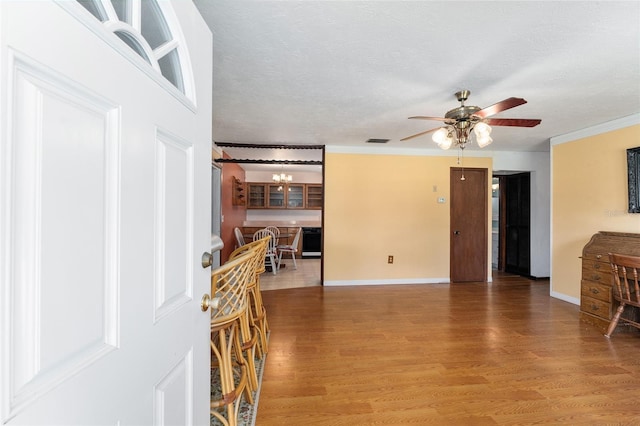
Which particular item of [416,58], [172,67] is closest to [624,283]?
[416,58]

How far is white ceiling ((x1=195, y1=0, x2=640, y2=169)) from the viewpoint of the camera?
1568 mm

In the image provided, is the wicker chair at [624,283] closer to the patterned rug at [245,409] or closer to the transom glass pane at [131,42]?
the patterned rug at [245,409]

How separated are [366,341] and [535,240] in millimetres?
4362

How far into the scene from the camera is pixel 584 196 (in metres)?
3.73

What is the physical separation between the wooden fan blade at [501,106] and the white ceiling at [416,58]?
269mm

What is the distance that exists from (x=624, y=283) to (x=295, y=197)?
20.3 ft

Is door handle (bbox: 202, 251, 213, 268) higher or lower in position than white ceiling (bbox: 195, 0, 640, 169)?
lower

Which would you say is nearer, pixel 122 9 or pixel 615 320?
pixel 122 9

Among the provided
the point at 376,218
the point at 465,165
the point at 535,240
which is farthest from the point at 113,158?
the point at 535,240

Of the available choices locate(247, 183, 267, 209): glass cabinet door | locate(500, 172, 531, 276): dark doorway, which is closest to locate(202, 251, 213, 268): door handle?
locate(500, 172, 531, 276): dark doorway

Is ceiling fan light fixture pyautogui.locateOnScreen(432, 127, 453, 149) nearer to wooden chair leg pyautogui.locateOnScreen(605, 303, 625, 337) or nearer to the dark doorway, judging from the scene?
wooden chair leg pyautogui.locateOnScreen(605, 303, 625, 337)

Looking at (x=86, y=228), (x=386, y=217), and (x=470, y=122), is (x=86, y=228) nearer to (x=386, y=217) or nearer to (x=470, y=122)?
(x=470, y=122)

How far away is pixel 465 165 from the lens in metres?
5.02

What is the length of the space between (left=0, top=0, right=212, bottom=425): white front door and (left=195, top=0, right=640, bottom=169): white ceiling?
1.04 meters
